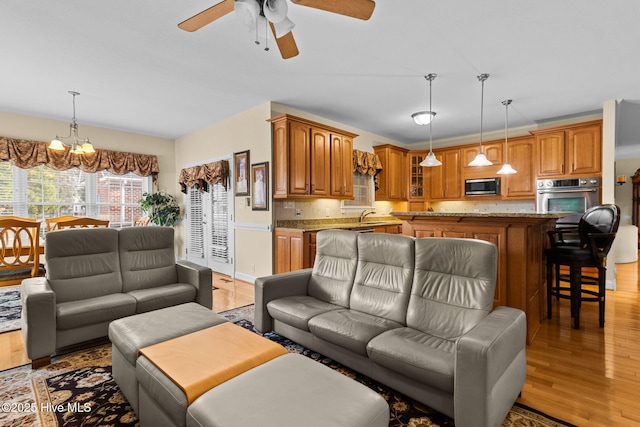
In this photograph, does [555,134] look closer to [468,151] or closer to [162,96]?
[468,151]

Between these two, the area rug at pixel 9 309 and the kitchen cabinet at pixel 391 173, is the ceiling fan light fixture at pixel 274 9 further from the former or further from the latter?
the kitchen cabinet at pixel 391 173

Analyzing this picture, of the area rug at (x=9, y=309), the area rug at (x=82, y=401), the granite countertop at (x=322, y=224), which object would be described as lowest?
the area rug at (x=82, y=401)

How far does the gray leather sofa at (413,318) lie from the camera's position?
62.0 inches

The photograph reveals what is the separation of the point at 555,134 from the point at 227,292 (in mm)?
5933

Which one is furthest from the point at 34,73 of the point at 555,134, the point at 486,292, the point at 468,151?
the point at 555,134

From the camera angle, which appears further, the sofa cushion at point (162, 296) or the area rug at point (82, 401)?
the sofa cushion at point (162, 296)

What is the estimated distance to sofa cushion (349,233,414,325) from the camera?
2398 millimetres

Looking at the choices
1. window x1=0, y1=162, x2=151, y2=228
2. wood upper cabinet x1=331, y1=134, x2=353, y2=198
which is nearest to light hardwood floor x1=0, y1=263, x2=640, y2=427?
wood upper cabinet x1=331, y1=134, x2=353, y2=198

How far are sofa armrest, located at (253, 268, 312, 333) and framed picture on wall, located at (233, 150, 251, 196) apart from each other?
8.42 feet

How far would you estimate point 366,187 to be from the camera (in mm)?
6621

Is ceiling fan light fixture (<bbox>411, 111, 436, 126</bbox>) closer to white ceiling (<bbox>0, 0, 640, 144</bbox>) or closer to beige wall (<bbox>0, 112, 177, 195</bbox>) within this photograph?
white ceiling (<bbox>0, 0, 640, 144</bbox>)

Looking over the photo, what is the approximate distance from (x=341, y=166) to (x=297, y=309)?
11.0ft

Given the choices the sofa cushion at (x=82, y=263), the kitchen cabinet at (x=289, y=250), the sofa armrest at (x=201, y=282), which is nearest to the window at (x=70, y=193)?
the sofa cushion at (x=82, y=263)

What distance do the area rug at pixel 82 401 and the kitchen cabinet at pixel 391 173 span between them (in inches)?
188
